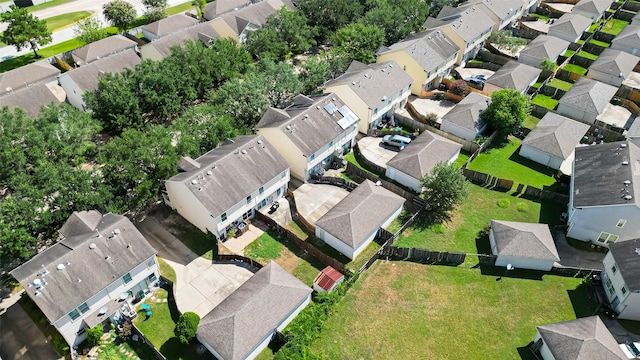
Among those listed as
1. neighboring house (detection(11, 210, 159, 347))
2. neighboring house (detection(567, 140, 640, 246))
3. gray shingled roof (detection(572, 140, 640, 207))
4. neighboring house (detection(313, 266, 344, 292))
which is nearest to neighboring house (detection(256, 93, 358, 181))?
neighboring house (detection(313, 266, 344, 292))

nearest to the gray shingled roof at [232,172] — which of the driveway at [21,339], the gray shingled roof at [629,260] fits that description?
the driveway at [21,339]

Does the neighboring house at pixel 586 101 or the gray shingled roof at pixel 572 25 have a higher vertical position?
the gray shingled roof at pixel 572 25

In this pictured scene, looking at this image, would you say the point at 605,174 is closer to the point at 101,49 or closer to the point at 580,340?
the point at 580,340

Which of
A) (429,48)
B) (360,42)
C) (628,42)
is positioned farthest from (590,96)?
(360,42)

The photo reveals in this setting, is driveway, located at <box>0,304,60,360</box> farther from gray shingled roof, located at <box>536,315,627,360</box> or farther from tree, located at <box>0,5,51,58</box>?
tree, located at <box>0,5,51,58</box>

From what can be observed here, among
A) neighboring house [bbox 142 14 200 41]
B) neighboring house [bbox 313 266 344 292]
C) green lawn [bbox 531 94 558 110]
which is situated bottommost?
green lawn [bbox 531 94 558 110]

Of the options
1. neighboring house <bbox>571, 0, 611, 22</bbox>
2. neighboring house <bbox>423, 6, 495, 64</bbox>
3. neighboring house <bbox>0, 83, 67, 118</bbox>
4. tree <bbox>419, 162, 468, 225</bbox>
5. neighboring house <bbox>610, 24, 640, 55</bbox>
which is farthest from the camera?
neighboring house <bbox>571, 0, 611, 22</bbox>

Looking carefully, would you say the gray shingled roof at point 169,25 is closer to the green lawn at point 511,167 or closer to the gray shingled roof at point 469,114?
the gray shingled roof at point 469,114
